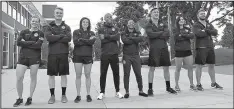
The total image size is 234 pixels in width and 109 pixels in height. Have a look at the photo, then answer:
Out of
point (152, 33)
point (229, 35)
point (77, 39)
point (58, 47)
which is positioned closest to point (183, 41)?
point (152, 33)

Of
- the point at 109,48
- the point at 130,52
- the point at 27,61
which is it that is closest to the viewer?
the point at 27,61

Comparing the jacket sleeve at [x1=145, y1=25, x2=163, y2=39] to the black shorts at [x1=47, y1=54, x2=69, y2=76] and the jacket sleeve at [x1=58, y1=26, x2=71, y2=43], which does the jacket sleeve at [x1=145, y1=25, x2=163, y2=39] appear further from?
the black shorts at [x1=47, y1=54, x2=69, y2=76]

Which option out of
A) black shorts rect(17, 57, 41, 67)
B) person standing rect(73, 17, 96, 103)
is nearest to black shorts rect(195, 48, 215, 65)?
person standing rect(73, 17, 96, 103)

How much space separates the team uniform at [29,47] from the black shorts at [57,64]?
0.27 meters

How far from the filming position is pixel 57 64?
5.01 meters

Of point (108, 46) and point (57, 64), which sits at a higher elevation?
point (108, 46)

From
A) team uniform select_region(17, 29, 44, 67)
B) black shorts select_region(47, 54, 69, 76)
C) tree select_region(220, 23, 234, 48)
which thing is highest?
tree select_region(220, 23, 234, 48)

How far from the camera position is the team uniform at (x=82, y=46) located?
498cm

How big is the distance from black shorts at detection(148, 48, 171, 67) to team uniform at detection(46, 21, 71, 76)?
194cm

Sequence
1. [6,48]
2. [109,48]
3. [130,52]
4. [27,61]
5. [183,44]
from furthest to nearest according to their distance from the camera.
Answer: [6,48], [183,44], [130,52], [109,48], [27,61]

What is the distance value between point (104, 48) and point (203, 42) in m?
2.58

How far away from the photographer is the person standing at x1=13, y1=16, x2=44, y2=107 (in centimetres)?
485

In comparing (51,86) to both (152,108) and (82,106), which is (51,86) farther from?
(152,108)

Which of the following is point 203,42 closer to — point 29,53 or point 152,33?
point 152,33
